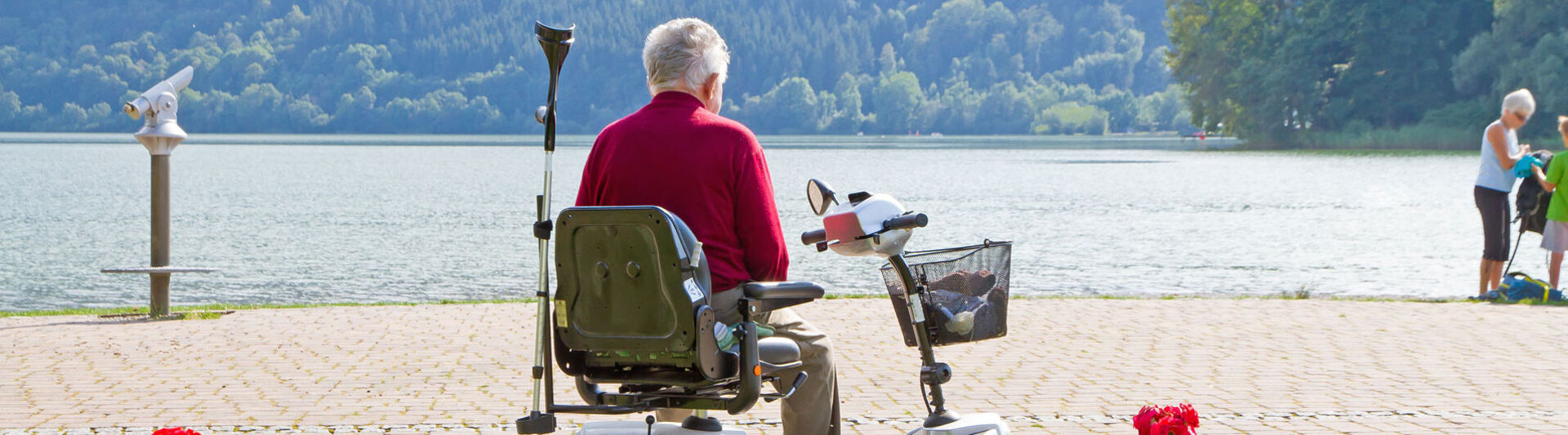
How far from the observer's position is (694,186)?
422cm

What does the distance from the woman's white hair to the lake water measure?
11.7m

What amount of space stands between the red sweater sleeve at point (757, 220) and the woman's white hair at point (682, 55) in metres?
0.24

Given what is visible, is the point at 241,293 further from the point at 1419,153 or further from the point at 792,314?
the point at 1419,153

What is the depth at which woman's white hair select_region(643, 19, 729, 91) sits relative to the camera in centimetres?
437

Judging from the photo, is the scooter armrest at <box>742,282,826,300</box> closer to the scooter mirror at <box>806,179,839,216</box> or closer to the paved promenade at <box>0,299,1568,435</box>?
the scooter mirror at <box>806,179,839,216</box>

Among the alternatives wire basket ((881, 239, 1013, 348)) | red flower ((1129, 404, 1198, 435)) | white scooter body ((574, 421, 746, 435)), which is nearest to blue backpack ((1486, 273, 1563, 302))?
red flower ((1129, 404, 1198, 435))

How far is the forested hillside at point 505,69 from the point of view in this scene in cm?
16300

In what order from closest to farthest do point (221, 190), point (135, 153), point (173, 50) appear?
point (221, 190) → point (135, 153) → point (173, 50)

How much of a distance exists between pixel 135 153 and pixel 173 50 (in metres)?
88.2

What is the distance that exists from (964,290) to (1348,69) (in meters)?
85.1

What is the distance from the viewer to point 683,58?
4.37m

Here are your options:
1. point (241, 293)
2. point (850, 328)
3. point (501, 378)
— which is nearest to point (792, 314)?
point (501, 378)

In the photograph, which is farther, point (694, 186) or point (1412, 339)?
point (1412, 339)

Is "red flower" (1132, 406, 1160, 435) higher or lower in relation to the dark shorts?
lower
